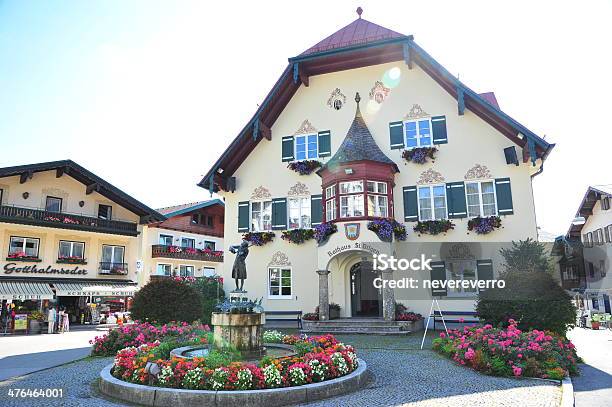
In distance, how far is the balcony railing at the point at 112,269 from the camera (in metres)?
33.0

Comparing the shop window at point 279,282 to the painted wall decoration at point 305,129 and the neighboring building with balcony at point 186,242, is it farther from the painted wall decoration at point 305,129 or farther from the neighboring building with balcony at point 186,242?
the neighboring building with balcony at point 186,242

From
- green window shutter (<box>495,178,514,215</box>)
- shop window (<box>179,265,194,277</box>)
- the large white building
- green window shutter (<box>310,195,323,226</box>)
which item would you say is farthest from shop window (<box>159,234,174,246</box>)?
green window shutter (<box>495,178,514,215</box>)

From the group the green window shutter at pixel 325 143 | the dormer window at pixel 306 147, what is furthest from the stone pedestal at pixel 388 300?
the dormer window at pixel 306 147

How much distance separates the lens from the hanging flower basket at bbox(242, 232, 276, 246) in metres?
22.7

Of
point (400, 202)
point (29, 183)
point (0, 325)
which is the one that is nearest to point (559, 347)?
point (400, 202)

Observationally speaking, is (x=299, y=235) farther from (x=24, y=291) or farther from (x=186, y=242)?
(x=186, y=242)

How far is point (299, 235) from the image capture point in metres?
21.9

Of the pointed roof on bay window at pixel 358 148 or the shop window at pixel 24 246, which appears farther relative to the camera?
the shop window at pixel 24 246

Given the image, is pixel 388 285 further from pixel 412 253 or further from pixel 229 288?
pixel 229 288

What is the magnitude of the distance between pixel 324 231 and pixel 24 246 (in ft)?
68.7

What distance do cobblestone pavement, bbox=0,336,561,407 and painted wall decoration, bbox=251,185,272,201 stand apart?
1217 cm

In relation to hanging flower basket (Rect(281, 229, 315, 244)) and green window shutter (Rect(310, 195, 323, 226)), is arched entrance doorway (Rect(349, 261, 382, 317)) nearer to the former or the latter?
hanging flower basket (Rect(281, 229, 315, 244))

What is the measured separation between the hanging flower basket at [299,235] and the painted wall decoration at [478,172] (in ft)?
24.1

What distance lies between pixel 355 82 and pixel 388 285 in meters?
10.0
